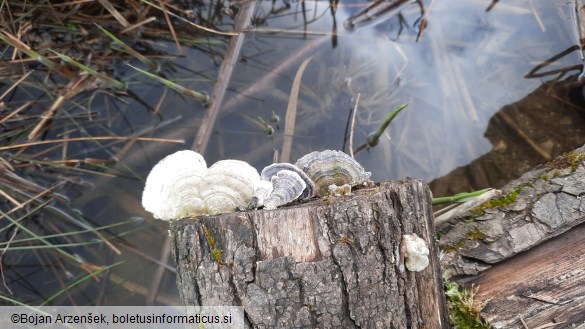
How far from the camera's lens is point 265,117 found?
3.47 meters

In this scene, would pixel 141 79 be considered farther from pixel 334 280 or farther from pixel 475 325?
pixel 475 325

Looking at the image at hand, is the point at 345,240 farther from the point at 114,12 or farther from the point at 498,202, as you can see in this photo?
the point at 114,12

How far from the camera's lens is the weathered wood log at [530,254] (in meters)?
2.04

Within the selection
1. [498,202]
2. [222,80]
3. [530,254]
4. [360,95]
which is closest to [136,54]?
[222,80]

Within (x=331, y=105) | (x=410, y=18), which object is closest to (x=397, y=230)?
(x=331, y=105)

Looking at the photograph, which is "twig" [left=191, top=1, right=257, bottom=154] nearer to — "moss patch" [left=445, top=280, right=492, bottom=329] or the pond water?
the pond water

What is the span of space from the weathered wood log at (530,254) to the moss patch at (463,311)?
49 mm

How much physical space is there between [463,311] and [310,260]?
90 cm

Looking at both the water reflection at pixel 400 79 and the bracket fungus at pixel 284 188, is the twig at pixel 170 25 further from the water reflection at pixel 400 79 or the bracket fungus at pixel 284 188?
the bracket fungus at pixel 284 188

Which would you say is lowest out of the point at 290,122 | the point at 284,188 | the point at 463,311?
the point at 463,311

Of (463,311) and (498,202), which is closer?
(463,311)

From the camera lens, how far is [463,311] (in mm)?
2072

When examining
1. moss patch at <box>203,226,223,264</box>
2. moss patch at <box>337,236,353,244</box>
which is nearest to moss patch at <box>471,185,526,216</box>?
moss patch at <box>337,236,353,244</box>

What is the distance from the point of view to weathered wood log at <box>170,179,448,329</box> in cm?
168
